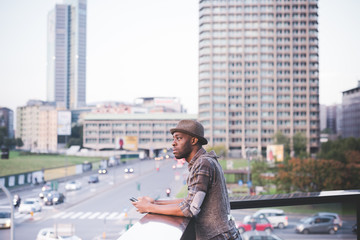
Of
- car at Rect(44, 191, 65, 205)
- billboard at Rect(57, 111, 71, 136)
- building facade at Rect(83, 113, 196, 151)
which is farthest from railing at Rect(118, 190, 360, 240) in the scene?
billboard at Rect(57, 111, 71, 136)

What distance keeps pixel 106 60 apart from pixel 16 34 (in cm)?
3791

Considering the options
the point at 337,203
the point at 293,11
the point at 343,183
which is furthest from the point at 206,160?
the point at 293,11

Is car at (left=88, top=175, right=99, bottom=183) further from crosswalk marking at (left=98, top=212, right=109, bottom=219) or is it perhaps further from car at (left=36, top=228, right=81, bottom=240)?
car at (left=36, top=228, right=81, bottom=240)

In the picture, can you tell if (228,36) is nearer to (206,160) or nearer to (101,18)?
(206,160)

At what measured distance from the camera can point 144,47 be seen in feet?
353

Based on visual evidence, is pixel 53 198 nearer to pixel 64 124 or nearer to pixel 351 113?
pixel 64 124

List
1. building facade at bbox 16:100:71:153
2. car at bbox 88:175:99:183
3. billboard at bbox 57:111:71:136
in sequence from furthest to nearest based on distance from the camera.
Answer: billboard at bbox 57:111:71:136
building facade at bbox 16:100:71:153
car at bbox 88:175:99:183

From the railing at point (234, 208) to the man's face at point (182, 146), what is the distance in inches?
10.7

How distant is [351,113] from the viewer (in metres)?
74.1

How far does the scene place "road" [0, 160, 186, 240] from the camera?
30.4 meters

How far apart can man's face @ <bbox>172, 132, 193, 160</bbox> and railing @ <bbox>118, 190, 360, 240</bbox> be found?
27 centimetres

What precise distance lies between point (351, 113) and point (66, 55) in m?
88.5

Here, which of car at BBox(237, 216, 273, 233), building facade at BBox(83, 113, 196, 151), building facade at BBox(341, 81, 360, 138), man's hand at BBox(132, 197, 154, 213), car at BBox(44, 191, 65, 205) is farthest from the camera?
building facade at BBox(341, 81, 360, 138)

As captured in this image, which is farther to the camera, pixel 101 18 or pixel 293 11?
pixel 101 18
